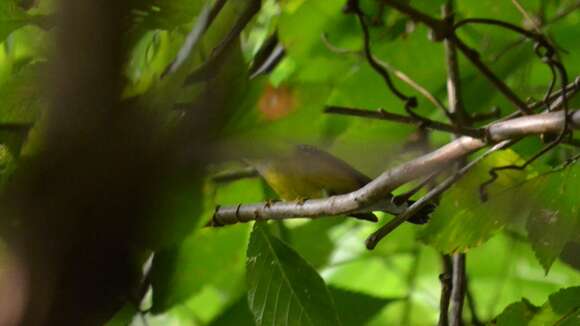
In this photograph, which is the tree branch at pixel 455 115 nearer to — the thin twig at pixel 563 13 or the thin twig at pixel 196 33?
the thin twig at pixel 563 13

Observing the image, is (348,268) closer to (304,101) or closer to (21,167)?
(304,101)

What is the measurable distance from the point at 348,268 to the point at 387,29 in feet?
0.92

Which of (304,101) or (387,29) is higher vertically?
(304,101)

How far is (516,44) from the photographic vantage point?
96 centimetres

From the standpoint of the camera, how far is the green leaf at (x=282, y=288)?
2.23 feet

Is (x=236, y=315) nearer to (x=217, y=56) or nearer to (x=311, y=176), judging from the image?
(x=311, y=176)

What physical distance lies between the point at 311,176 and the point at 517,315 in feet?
0.73

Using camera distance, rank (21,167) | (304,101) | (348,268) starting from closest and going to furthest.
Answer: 1. (21,167)
2. (304,101)
3. (348,268)

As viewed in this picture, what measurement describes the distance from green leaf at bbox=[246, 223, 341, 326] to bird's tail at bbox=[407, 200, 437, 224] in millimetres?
91

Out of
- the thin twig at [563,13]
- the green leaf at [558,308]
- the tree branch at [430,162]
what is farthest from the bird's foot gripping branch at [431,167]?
the thin twig at [563,13]

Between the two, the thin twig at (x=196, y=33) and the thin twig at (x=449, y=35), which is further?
the thin twig at (x=449, y=35)

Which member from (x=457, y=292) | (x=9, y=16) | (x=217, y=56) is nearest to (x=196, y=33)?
(x=217, y=56)

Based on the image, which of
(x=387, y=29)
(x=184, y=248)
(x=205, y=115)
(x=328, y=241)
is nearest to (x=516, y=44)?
(x=387, y=29)

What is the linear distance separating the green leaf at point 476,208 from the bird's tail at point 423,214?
3 cm
